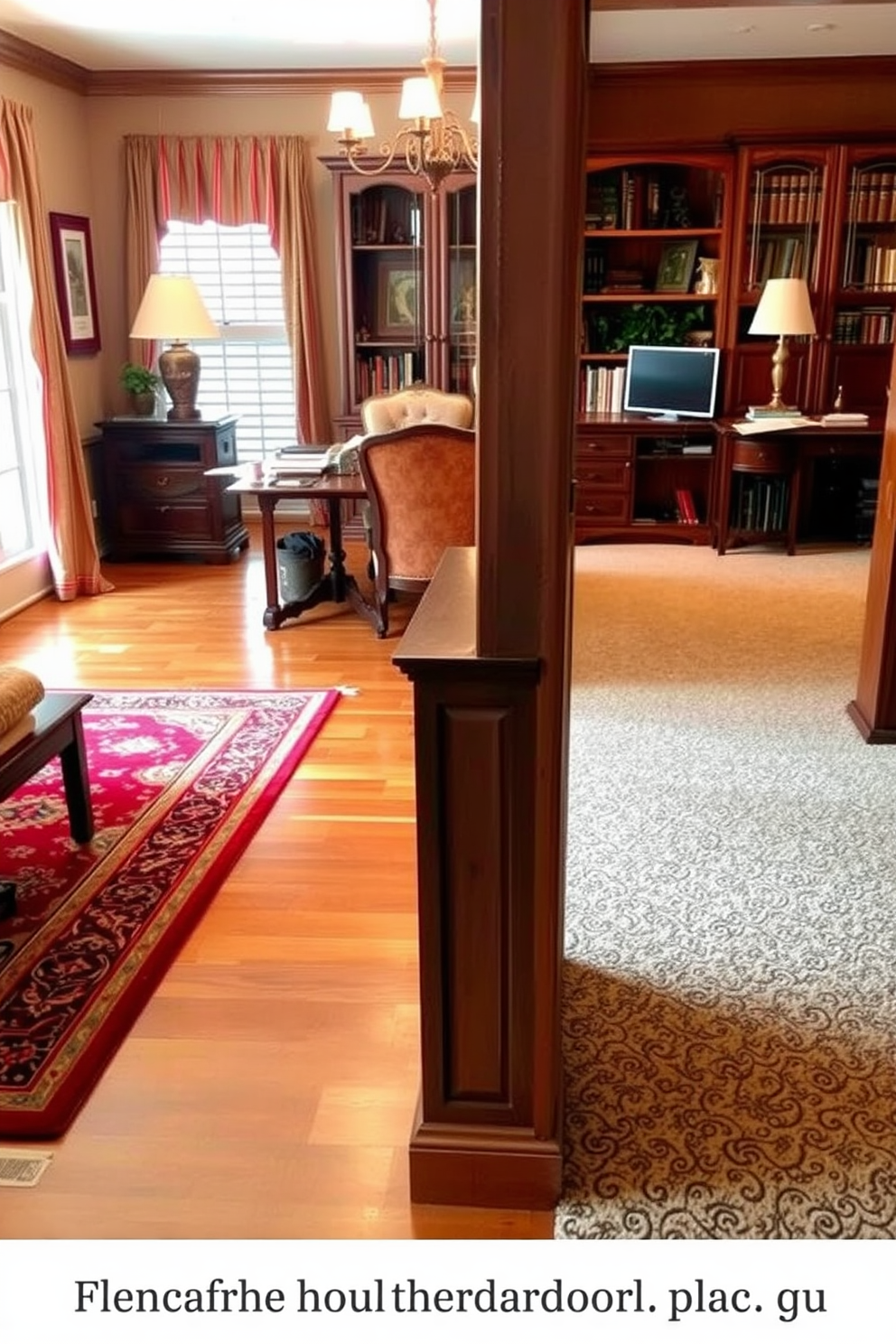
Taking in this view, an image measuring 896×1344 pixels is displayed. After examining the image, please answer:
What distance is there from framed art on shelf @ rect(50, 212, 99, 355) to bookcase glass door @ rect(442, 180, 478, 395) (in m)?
2.08

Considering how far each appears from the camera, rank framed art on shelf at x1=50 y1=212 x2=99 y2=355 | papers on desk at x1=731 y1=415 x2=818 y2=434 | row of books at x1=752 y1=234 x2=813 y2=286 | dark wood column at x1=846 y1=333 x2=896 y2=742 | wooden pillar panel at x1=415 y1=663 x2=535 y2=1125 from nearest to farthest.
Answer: wooden pillar panel at x1=415 y1=663 x2=535 y2=1125 → dark wood column at x1=846 y1=333 x2=896 y2=742 → papers on desk at x1=731 y1=415 x2=818 y2=434 → framed art on shelf at x1=50 y1=212 x2=99 y2=355 → row of books at x1=752 y1=234 x2=813 y2=286

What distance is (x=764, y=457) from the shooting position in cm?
609

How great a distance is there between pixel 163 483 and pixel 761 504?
3451 mm

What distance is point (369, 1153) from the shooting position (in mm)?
1936

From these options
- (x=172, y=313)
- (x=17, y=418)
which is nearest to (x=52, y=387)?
(x=17, y=418)

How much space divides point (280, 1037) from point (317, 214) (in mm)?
5699

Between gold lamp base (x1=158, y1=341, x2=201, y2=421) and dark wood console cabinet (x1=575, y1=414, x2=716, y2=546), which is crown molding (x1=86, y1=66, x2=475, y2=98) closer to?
gold lamp base (x1=158, y1=341, x2=201, y2=421)

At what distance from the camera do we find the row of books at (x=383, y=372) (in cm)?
674

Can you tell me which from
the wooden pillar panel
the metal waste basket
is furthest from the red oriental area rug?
the metal waste basket

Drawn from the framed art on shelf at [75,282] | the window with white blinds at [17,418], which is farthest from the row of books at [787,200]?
the window with white blinds at [17,418]

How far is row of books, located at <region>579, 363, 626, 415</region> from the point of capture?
22.5 ft

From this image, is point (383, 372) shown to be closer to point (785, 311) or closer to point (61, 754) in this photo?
point (785, 311)
